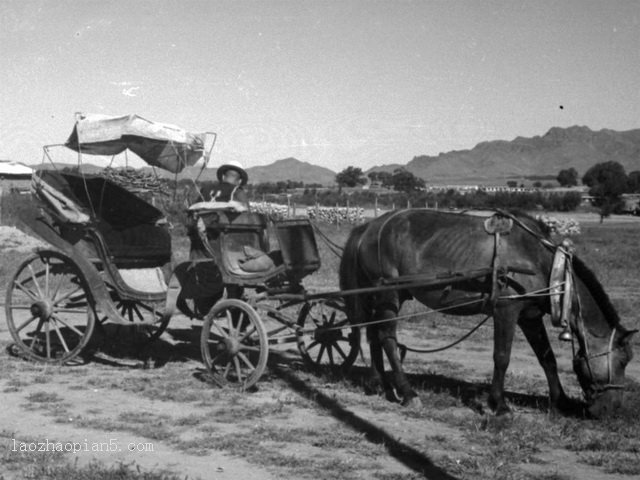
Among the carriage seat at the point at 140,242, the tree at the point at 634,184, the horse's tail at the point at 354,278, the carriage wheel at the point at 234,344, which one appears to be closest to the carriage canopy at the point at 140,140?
the carriage seat at the point at 140,242

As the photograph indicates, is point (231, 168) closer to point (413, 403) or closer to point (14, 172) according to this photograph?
point (413, 403)

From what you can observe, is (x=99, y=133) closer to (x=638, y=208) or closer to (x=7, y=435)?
(x=7, y=435)

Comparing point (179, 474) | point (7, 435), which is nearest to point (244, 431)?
point (179, 474)

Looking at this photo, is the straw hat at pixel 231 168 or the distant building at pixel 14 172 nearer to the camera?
the straw hat at pixel 231 168

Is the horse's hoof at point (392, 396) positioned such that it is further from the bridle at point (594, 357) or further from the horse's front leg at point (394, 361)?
the bridle at point (594, 357)

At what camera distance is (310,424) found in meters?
6.38

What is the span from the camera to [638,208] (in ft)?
197

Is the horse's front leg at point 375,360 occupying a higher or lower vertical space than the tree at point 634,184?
lower

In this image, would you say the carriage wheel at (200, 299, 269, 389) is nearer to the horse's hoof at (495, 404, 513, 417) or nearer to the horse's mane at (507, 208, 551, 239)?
the horse's hoof at (495, 404, 513, 417)

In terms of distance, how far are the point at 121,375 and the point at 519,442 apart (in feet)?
15.0

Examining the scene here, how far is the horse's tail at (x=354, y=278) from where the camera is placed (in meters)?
7.78

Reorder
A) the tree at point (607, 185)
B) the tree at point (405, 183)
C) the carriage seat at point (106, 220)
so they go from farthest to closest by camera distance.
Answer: the tree at point (405, 183) → the tree at point (607, 185) → the carriage seat at point (106, 220)

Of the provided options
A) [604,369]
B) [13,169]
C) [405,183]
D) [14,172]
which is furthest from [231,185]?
[405,183]

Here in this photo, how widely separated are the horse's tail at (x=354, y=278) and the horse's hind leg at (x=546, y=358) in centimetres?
165
